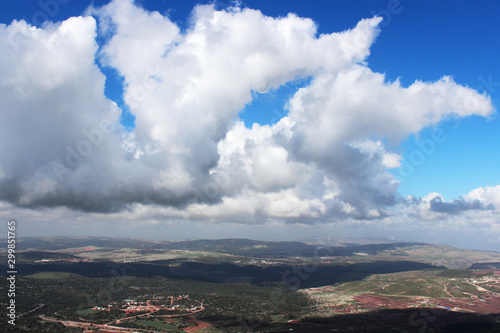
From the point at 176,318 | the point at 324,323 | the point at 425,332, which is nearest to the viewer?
the point at 425,332

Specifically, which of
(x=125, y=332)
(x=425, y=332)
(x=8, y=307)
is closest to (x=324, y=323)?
(x=425, y=332)

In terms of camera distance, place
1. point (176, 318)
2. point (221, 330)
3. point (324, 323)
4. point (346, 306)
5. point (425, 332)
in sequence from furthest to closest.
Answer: point (346, 306)
point (176, 318)
point (324, 323)
point (221, 330)
point (425, 332)

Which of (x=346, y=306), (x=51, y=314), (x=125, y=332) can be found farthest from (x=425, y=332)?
(x=51, y=314)

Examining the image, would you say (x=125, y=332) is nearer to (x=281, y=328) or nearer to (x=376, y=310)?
(x=281, y=328)

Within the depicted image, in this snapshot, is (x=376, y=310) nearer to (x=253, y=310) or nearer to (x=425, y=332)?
(x=425, y=332)

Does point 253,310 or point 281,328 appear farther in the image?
point 253,310

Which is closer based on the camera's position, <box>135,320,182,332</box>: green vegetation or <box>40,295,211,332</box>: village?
<box>135,320,182,332</box>: green vegetation

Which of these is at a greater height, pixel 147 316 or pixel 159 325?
pixel 159 325

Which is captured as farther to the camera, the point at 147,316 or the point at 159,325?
the point at 147,316

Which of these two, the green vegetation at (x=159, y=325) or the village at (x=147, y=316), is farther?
the village at (x=147, y=316)
